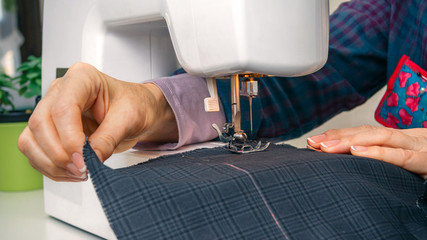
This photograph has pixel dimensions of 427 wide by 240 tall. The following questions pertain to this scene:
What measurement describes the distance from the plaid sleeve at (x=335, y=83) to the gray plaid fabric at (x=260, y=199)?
270 mm

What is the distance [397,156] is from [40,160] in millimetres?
425

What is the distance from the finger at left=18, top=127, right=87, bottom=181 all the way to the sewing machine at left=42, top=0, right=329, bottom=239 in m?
0.18

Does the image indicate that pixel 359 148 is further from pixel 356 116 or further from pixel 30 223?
pixel 356 116

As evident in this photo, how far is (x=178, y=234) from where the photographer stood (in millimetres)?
356

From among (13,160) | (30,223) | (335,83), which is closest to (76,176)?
(30,223)

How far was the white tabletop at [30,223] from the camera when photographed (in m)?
0.75

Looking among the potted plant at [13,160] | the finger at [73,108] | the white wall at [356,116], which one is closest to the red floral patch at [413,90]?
the white wall at [356,116]

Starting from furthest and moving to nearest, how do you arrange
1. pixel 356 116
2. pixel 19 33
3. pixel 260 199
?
pixel 19 33, pixel 356 116, pixel 260 199

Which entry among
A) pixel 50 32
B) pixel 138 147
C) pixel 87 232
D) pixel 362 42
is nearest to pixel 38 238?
pixel 87 232

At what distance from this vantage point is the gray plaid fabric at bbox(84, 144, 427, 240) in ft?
1.16

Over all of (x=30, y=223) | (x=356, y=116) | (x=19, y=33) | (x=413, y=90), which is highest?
(x=19, y=33)

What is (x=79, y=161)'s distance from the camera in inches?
17.0

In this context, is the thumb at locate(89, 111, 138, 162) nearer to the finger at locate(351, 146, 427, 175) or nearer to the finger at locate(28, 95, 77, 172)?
the finger at locate(28, 95, 77, 172)

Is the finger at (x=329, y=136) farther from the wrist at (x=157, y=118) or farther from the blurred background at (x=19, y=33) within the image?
the blurred background at (x=19, y=33)
